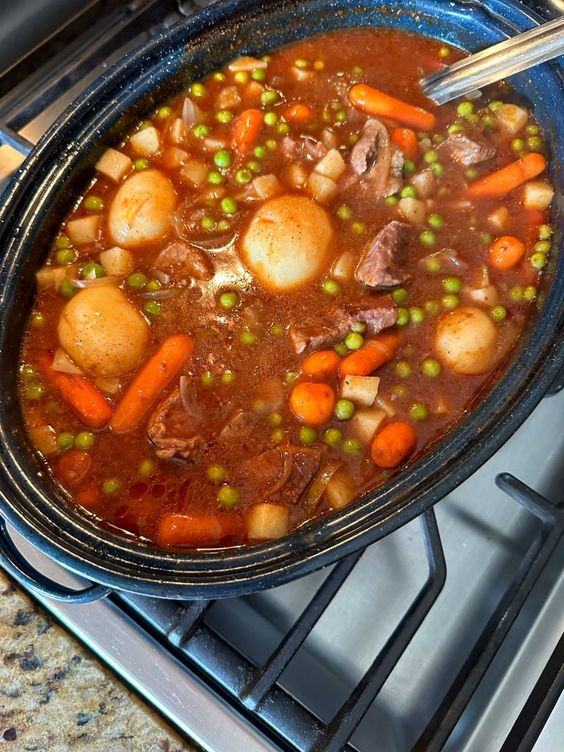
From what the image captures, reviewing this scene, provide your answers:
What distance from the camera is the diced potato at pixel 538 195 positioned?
2400 mm

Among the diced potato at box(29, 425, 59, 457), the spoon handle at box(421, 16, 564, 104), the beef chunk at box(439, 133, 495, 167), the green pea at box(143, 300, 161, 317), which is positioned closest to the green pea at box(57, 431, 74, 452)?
the diced potato at box(29, 425, 59, 457)

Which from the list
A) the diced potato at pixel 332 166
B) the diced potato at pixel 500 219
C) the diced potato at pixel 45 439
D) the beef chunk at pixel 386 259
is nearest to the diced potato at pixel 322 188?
the diced potato at pixel 332 166

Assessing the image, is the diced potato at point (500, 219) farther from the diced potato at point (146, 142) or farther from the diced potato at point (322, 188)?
the diced potato at point (146, 142)

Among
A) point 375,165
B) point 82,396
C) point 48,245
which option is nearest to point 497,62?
point 375,165

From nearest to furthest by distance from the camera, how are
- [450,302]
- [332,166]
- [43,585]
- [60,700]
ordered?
[43,585] → [60,700] → [450,302] → [332,166]

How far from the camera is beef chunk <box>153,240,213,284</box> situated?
2.45 meters

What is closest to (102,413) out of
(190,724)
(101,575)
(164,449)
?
(164,449)

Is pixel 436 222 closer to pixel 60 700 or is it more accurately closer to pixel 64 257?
pixel 64 257

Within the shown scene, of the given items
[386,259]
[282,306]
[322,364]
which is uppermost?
[386,259]

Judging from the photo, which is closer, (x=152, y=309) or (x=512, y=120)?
(x=152, y=309)

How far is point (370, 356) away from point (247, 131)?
41.5 inches

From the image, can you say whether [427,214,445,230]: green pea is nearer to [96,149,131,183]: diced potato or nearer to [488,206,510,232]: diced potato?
[488,206,510,232]: diced potato

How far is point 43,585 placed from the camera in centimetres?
199

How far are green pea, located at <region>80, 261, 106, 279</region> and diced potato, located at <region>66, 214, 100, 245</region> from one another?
122mm
